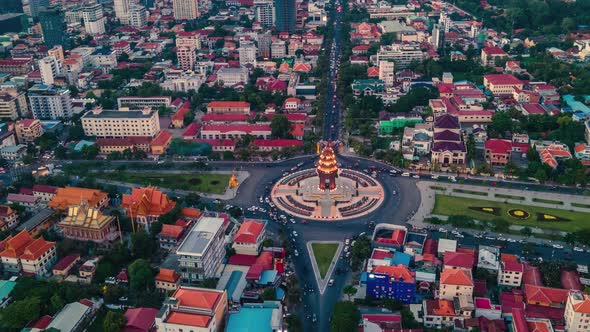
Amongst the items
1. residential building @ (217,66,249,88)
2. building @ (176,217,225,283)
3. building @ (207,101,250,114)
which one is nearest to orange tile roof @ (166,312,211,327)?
building @ (176,217,225,283)

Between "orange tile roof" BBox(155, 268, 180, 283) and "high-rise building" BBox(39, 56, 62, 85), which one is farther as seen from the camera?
"high-rise building" BBox(39, 56, 62, 85)

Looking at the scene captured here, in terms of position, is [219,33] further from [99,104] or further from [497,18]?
[497,18]

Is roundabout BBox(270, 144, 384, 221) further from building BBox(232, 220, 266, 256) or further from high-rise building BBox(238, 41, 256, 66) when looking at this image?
high-rise building BBox(238, 41, 256, 66)

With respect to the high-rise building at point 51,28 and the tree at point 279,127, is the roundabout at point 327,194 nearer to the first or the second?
the tree at point 279,127

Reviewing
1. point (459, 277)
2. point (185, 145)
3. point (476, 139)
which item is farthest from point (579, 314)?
point (185, 145)

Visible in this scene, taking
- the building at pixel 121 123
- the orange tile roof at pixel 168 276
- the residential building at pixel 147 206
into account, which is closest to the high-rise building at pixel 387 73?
the building at pixel 121 123

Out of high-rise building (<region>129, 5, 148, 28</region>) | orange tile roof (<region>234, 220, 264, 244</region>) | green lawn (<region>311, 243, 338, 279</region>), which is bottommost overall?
green lawn (<region>311, 243, 338, 279</region>)

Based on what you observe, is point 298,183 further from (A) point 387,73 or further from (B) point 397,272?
(A) point 387,73
